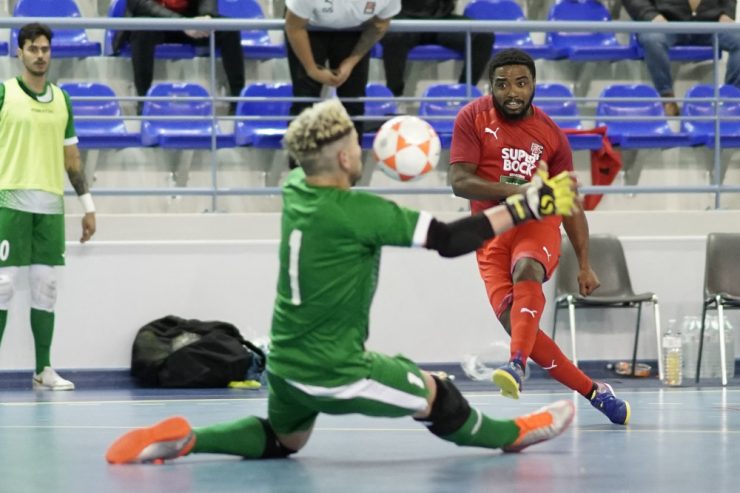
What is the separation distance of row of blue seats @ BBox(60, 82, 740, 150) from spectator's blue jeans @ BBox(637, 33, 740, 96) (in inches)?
6.4

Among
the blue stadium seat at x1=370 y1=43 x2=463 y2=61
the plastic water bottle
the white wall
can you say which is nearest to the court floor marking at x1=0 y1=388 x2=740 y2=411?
the plastic water bottle

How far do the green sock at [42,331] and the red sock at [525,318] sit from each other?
4044 mm

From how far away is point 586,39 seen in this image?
39.3ft

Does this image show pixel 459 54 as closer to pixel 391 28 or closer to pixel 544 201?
pixel 391 28

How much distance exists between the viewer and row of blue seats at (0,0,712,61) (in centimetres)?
1112

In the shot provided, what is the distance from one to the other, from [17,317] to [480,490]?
601 cm

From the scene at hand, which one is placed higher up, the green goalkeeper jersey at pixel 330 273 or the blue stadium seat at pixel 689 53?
the blue stadium seat at pixel 689 53

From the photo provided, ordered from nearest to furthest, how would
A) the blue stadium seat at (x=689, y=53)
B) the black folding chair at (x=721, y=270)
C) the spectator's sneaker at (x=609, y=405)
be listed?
the spectator's sneaker at (x=609, y=405) → the black folding chair at (x=721, y=270) → the blue stadium seat at (x=689, y=53)

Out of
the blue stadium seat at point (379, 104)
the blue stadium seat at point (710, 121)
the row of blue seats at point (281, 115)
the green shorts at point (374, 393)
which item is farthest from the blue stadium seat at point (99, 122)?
the green shorts at point (374, 393)

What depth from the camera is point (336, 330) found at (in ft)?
16.1

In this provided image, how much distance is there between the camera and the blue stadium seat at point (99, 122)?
10461 millimetres

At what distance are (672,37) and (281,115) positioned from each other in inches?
148

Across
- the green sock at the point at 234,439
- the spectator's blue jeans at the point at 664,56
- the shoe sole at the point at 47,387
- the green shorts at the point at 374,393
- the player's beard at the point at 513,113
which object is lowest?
the shoe sole at the point at 47,387

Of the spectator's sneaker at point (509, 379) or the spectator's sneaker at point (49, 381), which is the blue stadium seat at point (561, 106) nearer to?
the spectator's sneaker at point (49, 381)
